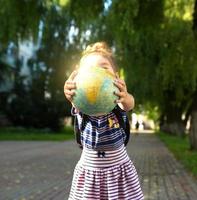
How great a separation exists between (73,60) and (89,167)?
4665cm

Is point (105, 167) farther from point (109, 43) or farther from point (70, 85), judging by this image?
point (109, 43)

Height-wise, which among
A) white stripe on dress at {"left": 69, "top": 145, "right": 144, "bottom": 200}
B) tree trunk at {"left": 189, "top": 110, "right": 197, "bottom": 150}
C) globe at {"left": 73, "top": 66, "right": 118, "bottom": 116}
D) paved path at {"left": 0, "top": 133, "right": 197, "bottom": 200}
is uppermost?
tree trunk at {"left": 189, "top": 110, "right": 197, "bottom": 150}

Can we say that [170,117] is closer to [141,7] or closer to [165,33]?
[165,33]

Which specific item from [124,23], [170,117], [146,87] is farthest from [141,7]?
[170,117]

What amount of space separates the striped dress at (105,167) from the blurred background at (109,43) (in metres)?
12.2

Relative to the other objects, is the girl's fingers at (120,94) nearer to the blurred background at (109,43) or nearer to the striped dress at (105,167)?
the striped dress at (105,167)

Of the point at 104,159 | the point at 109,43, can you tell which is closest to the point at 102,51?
the point at 104,159

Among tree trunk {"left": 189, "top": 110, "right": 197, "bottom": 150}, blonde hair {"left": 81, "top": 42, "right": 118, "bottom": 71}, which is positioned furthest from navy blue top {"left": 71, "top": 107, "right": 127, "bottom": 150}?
tree trunk {"left": 189, "top": 110, "right": 197, "bottom": 150}

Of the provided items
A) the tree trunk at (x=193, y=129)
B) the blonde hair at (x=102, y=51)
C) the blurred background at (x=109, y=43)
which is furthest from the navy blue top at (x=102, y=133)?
the tree trunk at (x=193, y=129)

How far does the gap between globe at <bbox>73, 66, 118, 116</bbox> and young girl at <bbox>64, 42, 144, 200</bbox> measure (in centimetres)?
16

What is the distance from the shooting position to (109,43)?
27.8 metres

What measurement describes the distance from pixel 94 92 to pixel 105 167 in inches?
23.4

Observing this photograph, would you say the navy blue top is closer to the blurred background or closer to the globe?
the globe

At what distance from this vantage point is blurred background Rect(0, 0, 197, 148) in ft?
52.9
